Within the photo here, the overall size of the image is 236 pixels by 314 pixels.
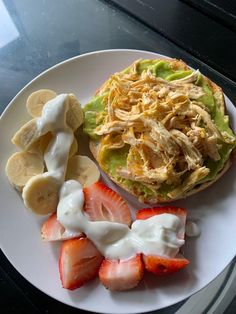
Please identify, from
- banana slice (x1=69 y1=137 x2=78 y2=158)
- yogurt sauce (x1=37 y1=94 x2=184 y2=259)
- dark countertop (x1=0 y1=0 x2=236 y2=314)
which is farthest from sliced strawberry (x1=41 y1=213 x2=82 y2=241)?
dark countertop (x1=0 y1=0 x2=236 y2=314)

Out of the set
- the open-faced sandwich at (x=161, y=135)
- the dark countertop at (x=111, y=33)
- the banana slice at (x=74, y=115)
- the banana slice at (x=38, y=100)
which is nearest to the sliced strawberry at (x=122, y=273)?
the open-faced sandwich at (x=161, y=135)

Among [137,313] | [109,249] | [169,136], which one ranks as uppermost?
[169,136]

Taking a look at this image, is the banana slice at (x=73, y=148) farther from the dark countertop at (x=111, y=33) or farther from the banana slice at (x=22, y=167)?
the dark countertop at (x=111, y=33)

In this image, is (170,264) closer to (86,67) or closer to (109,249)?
(109,249)

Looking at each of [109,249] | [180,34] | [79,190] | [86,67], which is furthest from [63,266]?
[180,34]

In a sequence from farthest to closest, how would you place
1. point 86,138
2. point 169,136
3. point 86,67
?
point 86,67 → point 86,138 → point 169,136

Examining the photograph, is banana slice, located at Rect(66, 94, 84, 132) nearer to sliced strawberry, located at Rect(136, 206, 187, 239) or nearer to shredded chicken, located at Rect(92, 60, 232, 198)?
shredded chicken, located at Rect(92, 60, 232, 198)
